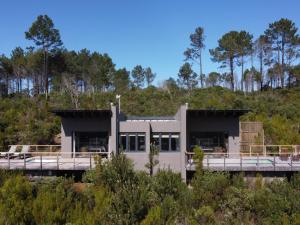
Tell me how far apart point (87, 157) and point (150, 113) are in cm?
2045

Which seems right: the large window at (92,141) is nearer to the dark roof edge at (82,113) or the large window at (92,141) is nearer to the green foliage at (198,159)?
the dark roof edge at (82,113)

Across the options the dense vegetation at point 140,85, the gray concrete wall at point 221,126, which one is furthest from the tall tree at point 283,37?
the gray concrete wall at point 221,126

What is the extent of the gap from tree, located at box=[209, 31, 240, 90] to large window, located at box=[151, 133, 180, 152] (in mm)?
35987

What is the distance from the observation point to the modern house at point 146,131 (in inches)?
965

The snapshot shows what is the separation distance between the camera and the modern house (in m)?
24.5

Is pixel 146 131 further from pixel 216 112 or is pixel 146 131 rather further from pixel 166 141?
pixel 216 112

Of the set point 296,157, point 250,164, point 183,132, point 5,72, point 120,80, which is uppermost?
point 5,72

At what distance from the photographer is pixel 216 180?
19.9 metres

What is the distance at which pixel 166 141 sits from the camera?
969 inches

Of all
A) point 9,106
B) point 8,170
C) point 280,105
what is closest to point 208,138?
point 8,170

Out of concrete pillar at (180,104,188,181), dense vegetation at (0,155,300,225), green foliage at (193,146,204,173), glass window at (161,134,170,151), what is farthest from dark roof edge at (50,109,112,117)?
green foliage at (193,146,204,173)

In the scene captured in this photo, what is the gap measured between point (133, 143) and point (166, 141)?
215 centimetres

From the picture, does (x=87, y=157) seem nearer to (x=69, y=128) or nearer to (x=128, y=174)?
(x=69, y=128)

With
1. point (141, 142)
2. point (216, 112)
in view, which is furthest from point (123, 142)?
point (216, 112)
